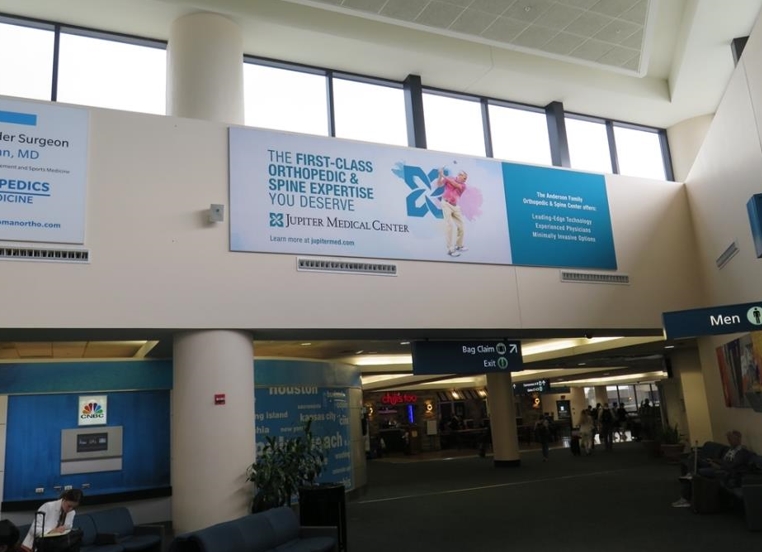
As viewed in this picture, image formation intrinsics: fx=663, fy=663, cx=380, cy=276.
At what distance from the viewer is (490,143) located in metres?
13.0

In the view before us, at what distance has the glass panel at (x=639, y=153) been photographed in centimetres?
1433

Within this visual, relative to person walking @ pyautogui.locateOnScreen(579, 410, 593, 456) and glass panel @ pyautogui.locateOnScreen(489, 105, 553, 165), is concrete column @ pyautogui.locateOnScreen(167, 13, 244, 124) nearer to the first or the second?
glass panel @ pyautogui.locateOnScreen(489, 105, 553, 165)

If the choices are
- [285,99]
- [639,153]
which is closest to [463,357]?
[285,99]

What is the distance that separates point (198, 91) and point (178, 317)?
372cm

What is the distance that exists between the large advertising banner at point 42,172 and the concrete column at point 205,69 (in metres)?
1.96

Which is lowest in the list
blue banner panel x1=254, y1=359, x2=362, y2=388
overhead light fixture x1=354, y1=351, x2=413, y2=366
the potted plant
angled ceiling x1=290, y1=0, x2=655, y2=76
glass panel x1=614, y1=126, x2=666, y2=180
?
the potted plant

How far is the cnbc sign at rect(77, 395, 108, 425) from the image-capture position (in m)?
10.5

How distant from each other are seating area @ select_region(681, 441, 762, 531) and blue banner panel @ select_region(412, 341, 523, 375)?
337 centimetres

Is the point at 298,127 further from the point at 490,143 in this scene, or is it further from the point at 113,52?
the point at 490,143

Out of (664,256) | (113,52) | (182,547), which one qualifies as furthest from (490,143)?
(182,547)

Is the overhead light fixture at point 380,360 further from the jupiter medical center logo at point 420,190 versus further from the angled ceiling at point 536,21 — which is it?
the angled ceiling at point 536,21

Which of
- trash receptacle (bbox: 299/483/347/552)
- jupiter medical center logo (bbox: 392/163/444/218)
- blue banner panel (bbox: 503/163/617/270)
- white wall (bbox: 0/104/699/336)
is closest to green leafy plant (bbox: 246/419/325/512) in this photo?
trash receptacle (bbox: 299/483/347/552)

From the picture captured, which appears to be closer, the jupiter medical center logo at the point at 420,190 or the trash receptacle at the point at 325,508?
the trash receptacle at the point at 325,508

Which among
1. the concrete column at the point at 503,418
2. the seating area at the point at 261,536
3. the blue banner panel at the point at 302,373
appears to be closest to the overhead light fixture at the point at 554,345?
the concrete column at the point at 503,418
